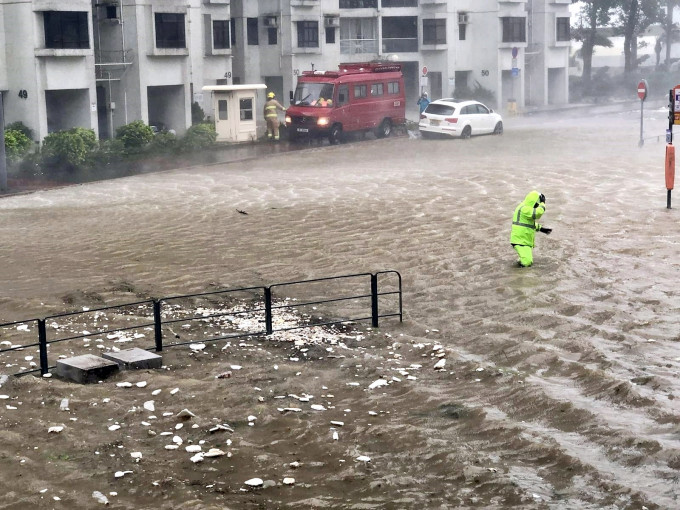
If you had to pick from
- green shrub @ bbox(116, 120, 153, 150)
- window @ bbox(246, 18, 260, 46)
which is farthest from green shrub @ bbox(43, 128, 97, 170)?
window @ bbox(246, 18, 260, 46)

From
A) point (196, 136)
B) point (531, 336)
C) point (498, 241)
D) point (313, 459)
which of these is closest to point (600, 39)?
point (196, 136)

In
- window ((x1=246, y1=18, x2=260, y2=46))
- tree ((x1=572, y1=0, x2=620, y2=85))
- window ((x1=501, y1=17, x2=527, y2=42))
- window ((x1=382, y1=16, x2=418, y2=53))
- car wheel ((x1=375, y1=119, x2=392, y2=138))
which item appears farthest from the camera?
tree ((x1=572, y1=0, x2=620, y2=85))

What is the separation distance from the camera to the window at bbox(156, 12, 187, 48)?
4162 cm

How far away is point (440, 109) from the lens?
40.4 metres

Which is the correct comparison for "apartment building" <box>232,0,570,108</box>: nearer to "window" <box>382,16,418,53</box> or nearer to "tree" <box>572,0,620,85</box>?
"window" <box>382,16,418,53</box>

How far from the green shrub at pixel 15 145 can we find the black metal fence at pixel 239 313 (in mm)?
17116

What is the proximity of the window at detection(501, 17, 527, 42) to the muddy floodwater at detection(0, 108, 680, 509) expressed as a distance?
35.7m

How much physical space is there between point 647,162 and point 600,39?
45401mm

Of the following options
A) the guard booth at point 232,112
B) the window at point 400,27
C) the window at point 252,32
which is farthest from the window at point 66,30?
the window at point 400,27

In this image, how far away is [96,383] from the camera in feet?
39.9

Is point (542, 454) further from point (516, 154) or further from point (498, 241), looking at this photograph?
point (516, 154)

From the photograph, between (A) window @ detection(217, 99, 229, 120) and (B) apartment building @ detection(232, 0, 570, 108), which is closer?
(A) window @ detection(217, 99, 229, 120)

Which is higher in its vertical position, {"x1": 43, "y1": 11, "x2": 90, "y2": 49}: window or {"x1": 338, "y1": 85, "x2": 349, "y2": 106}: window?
{"x1": 43, "y1": 11, "x2": 90, "y2": 49}: window

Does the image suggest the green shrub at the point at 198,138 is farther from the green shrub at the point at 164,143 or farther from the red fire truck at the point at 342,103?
the red fire truck at the point at 342,103
